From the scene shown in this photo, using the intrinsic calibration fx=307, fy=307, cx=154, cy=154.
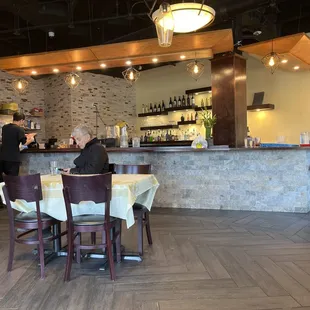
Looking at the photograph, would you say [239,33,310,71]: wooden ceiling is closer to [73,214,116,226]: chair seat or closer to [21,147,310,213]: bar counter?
[21,147,310,213]: bar counter

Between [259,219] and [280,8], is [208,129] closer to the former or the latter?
[259,219]

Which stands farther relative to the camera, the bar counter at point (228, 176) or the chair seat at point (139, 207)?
the bar counter at point (228, 176)

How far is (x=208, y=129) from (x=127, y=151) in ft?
5.05

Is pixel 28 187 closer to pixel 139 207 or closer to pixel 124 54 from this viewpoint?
pixel 139 207

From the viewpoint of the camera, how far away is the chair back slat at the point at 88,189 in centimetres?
264

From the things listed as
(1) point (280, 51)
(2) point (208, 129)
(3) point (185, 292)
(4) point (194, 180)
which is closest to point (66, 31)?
(2) point (208, 129)

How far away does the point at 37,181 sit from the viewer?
2.82 metres

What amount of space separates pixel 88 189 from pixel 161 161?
3.22m

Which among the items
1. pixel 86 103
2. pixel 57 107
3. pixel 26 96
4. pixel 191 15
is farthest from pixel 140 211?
pixel 26 96

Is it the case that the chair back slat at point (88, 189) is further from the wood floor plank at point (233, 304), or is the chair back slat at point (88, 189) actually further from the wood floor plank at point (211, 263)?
the wood floor plank at point (211, 263)

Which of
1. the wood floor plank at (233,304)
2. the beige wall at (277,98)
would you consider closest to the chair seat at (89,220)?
the wood floor plank at (233,304)

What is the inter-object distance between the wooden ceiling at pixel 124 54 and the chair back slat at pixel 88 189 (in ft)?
10.9

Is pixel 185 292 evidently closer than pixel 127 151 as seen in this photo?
Yes

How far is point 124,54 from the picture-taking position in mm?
6090
